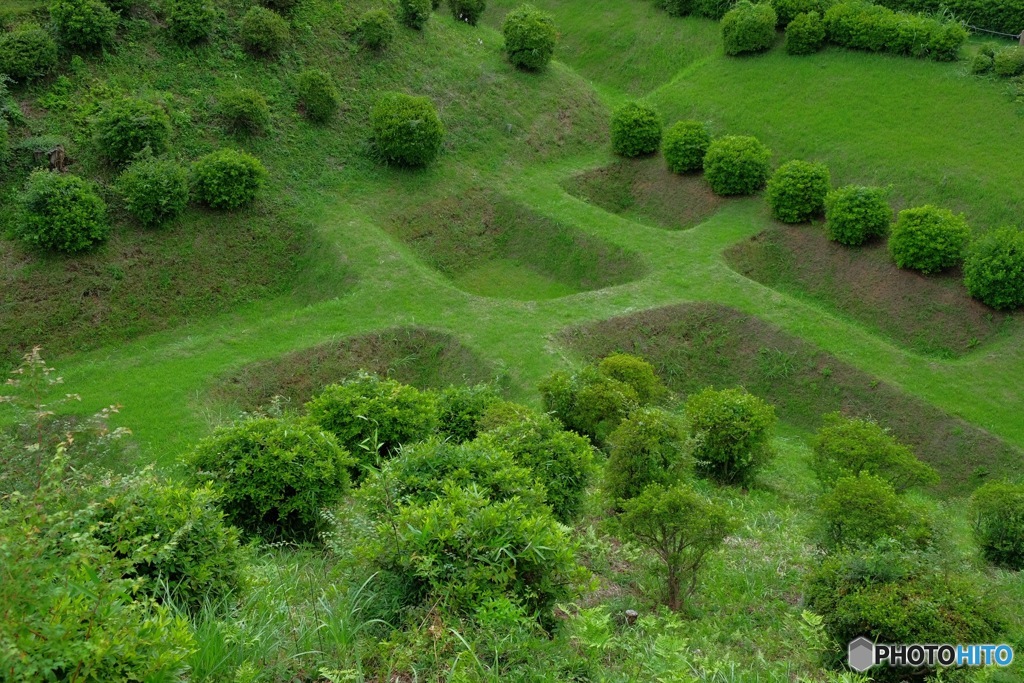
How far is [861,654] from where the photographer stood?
293 inches

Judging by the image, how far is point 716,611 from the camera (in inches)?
345

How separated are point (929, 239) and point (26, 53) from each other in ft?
77.4

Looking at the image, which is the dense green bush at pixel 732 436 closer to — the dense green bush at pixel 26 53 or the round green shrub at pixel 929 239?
the round green shrub at pixel 929 239

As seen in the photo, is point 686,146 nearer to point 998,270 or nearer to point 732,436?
point 998,270

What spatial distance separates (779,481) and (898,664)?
741 cm

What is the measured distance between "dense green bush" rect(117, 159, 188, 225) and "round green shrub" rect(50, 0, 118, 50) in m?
4.84

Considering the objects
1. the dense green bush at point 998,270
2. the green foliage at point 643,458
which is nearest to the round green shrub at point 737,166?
the dense green bush at point 998,270

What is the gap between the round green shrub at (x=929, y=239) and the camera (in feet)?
65.1

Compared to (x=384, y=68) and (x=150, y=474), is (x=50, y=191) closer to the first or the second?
(x=384, y=68)

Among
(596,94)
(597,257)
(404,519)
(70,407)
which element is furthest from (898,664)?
(596,94)

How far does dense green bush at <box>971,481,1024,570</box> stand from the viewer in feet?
37.3

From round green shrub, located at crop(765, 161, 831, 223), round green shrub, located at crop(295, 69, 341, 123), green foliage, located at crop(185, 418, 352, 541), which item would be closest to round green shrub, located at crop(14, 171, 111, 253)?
round green shrub, located at crop(295, 69, 341, 123)

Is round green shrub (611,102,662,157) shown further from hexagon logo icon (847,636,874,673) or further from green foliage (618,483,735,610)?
hexagon logo icon (847,636,874,673)

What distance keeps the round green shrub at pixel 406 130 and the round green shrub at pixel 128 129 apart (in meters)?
6.29
